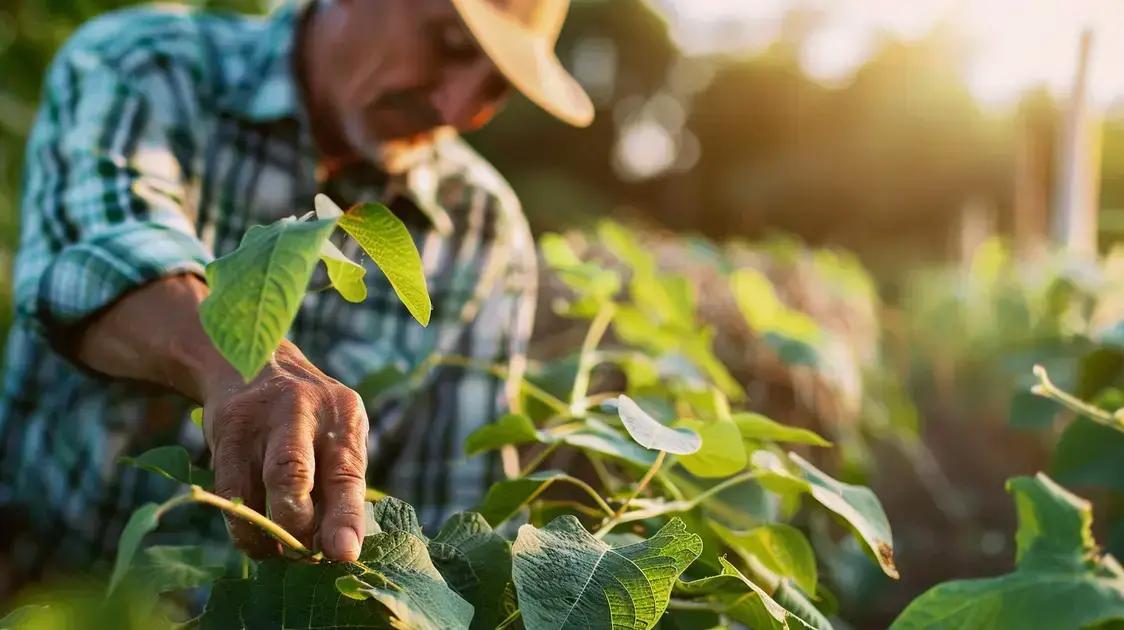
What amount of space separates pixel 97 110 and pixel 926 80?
1419 centimetres

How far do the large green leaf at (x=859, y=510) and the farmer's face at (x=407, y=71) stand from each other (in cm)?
69

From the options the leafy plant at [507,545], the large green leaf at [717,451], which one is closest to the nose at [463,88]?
the leafy plant at [507,545]

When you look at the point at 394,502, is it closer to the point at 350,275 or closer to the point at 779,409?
the point at 350,275

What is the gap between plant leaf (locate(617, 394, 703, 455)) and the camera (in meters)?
0.49

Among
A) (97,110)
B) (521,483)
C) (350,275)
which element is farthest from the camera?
(97,110)

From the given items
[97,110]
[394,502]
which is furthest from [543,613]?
[97,110]

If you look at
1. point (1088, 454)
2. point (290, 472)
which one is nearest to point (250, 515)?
point (290, 472)

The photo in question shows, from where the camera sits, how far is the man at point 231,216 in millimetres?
678

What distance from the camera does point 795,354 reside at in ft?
4.37

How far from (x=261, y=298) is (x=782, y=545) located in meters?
0.39

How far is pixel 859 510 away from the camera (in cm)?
57

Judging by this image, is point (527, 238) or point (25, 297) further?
point (527, 238)

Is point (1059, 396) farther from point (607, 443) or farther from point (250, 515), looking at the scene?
point (250, 515)

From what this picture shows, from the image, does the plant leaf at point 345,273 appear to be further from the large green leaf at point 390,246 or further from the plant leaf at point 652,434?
the plant leaf at point 652,434
